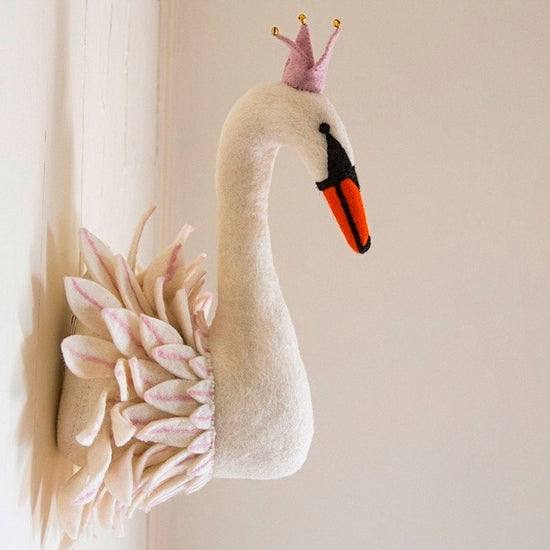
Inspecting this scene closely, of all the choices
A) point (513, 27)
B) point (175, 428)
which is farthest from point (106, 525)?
point (513, 27)

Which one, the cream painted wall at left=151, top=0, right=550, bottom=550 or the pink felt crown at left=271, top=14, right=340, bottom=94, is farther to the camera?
the cream painted wall at left=151, top=0, right=550, bottom=550

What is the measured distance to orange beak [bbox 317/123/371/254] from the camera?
0.57 metres

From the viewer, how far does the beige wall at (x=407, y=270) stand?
131 cm

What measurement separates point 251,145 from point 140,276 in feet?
0.46

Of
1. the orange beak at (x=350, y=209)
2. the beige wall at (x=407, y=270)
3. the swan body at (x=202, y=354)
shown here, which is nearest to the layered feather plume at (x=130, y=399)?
the swan body at (x=202, y=354)

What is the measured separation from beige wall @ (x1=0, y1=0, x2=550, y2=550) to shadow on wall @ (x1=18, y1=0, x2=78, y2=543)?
71 centimetres

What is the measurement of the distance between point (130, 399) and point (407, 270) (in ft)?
2.82

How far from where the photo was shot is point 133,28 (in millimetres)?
954

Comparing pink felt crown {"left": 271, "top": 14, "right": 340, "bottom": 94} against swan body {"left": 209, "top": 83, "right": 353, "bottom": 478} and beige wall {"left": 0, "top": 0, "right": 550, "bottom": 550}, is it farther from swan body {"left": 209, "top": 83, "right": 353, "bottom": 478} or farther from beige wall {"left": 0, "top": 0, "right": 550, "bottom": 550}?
beige wall {"left": 0, "top": 0, "right": 550, "bottom": 550}

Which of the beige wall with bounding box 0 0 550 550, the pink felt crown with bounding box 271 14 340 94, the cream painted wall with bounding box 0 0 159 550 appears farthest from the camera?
the beige wall with bounding box 0 0 550 550

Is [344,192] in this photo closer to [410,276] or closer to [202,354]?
[202,354]

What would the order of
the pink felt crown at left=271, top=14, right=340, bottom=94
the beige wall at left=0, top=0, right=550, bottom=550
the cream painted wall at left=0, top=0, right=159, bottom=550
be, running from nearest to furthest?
1. the cream painted wall at left=0, top=0, right=159, bottom=550
2. the pink felt crown at left=271, top=14, right=340, bottom=94
3. the beige wall at left=0, top=0, right=550, bottom=550

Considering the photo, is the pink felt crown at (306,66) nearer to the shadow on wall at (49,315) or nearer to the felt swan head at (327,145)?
the felt swan head at (327,145)

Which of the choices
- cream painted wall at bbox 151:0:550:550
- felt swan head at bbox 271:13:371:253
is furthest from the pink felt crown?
cream painted wall at bbox 151:0:550:550
